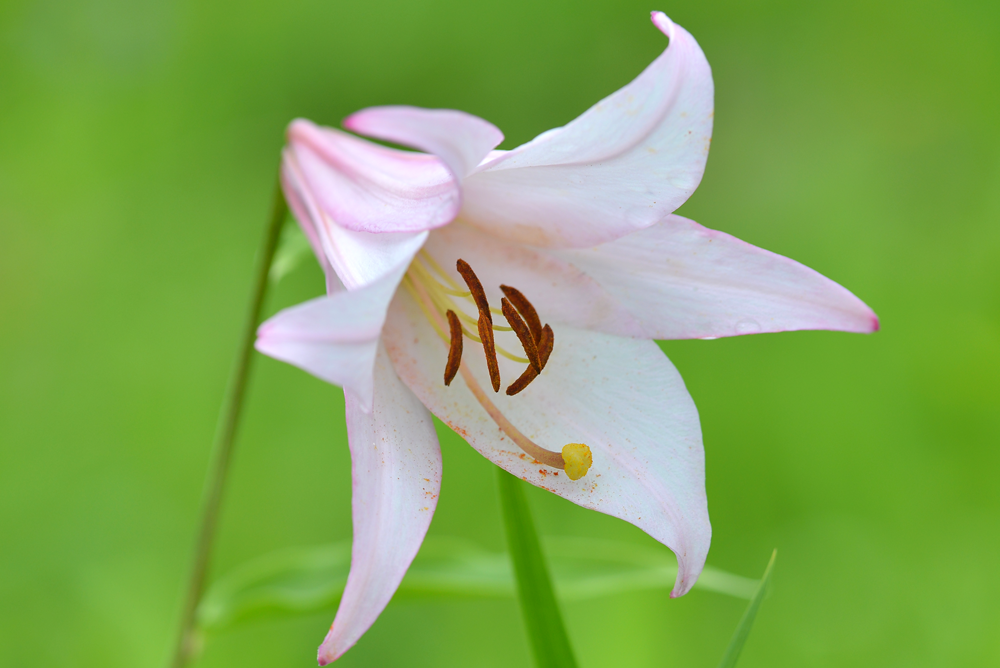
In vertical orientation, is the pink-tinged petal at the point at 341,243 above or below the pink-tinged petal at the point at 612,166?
below

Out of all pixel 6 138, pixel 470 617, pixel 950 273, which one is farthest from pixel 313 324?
pixel 6 138

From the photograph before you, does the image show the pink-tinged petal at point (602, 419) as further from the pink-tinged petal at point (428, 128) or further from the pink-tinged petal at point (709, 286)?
the pink-tinged petal at point (428, 128)

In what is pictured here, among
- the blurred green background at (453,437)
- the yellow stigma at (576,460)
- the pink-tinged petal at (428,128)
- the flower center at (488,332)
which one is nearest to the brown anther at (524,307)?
the flower center at (488,332)

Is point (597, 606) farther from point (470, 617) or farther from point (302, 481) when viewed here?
point (302, 481)

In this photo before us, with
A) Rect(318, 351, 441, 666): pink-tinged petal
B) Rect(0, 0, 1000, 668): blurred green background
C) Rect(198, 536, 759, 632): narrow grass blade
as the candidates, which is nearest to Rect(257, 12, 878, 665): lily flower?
Rect(318, 351, 441, 666): pink-tinged petal

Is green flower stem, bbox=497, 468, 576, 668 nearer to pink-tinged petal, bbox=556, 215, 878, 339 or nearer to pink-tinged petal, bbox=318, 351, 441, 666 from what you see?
pink-tinged petal, bbox=318, 351, 441, 666

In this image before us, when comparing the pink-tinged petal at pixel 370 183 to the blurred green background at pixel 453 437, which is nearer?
the pink-tinged petal at pixel 370 183
